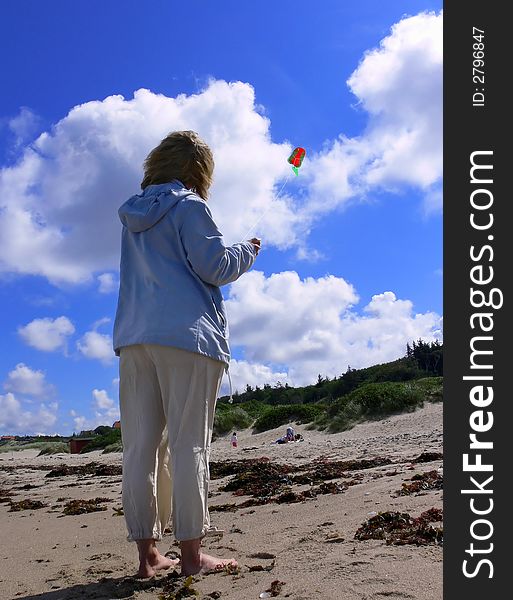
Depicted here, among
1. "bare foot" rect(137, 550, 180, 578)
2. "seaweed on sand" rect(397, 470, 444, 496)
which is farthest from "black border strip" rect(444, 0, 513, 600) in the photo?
"seaweed on sand" rect(397, 470, 444, 496)

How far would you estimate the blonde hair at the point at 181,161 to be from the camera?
3503 millimetres

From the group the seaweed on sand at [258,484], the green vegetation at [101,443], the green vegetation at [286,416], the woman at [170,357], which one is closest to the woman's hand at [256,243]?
the woman at [170,357]

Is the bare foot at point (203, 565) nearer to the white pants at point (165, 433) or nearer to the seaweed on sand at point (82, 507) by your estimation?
the white pants at point (165, 433)

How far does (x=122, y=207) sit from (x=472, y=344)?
200 centimetres

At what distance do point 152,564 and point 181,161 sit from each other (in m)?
2.22

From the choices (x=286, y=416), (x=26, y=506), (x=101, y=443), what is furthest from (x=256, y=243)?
(x=101, y=443)

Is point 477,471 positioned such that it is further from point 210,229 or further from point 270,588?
point 210,229

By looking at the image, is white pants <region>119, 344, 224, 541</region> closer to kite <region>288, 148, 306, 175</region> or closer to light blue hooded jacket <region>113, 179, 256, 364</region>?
light blue hooded jacket <region>113, 179, 256, 364</region>

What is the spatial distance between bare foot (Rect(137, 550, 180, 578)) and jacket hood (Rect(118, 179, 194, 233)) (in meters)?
1.74

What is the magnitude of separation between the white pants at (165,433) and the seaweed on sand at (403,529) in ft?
3.06

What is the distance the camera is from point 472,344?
2.50 metres

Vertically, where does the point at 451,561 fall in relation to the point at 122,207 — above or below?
below

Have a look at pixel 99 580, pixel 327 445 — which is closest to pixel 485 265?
pixel 99 580

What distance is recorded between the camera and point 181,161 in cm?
351
